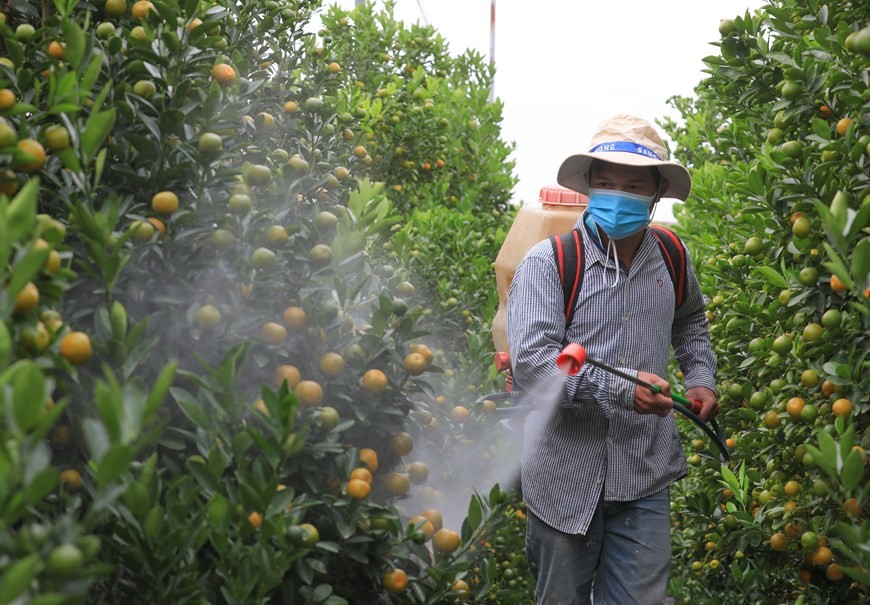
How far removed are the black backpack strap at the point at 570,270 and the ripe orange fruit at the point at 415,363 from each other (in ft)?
3.22

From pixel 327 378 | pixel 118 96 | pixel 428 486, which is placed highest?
pixel 118 96

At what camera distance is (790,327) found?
9.32ft

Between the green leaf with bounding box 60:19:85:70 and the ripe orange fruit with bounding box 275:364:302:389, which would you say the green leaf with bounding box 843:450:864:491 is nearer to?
the ripe orange fruit with bounding box 275:364:302:389

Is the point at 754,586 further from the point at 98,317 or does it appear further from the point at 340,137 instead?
the point at 98,317

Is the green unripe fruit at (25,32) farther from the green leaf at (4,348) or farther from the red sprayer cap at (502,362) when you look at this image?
the red sprayer cap at (502,362)

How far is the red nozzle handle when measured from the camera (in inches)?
108

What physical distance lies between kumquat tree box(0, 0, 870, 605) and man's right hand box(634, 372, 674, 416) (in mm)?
354

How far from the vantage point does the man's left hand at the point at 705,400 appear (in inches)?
125

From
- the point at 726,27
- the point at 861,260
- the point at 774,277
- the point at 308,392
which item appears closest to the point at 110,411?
the point at 308,392

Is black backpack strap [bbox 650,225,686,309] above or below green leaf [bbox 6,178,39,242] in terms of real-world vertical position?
below

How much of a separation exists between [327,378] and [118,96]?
0.77 meters

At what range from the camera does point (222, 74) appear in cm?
228

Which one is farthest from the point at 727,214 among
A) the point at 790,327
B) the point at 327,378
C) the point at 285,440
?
the point at 285,440

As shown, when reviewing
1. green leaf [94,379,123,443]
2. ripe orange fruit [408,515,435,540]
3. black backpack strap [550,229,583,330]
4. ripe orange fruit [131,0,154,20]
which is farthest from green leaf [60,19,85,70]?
black backpack strap [550,229,583,330]
